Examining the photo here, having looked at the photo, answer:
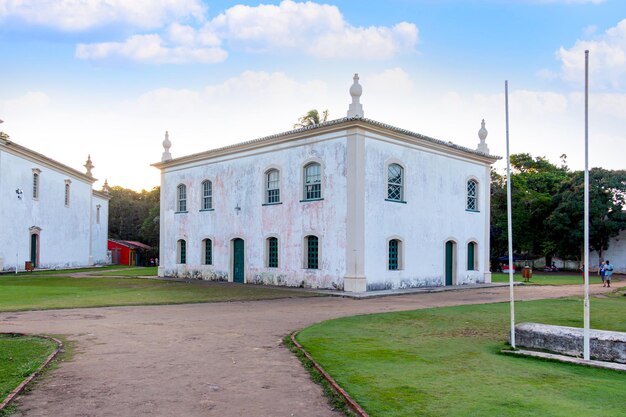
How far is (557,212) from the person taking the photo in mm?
39719

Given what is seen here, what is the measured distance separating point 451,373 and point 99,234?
142 feet

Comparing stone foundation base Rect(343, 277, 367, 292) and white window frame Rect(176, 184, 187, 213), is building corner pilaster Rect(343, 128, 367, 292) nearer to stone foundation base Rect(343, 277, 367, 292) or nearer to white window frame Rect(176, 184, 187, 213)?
stone foundation base Rect(343, 277, 367, 292)

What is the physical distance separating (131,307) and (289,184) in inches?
388

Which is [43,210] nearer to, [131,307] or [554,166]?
[131,307]

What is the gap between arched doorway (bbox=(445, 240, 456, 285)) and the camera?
24.3 metres

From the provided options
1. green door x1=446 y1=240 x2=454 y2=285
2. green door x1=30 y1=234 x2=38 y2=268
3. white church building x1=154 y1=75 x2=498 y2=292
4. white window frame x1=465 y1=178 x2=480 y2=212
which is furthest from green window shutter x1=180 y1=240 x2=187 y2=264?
white window frame x1=465 y1=178 x2=480 y2=212

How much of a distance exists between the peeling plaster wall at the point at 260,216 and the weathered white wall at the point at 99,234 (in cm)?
1712

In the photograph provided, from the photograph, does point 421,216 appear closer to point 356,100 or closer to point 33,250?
point 356,100

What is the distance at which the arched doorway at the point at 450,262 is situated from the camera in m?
24.3

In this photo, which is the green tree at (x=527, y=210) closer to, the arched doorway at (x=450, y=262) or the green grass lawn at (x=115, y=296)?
the arched doorway at (x=450, y=262)

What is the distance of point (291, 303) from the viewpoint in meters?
16.1

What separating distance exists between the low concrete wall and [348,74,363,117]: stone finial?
12.9 meters

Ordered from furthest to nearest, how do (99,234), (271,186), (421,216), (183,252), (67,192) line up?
(99,234), (67,192), (183,252), (271,186), (421,216)

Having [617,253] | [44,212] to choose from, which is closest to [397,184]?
[44,212]
